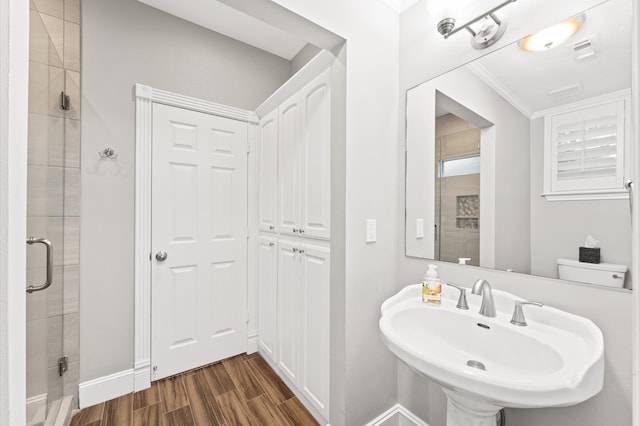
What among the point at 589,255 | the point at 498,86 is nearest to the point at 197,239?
the point at 498,86

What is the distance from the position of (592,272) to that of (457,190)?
0.59 meters

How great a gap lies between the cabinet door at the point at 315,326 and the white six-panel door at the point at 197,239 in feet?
2.84

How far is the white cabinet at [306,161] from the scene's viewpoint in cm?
153

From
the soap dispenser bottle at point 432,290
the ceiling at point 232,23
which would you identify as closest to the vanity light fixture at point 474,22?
the soap dispenser bottle at point 432,290

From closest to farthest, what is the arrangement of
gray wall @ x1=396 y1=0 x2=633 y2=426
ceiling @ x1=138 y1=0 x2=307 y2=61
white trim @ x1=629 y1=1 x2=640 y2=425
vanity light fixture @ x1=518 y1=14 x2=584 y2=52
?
white trim @ x1=629 y1=1 x2=640 y2=425 < gray wall @ x1=396 y1=0 x2=633 y2=426 < vanity light fixture @ x1=518 y1=14 x2=584 y2=52 < ceiling @ x1=138 y1=0 x2=307 y2=61

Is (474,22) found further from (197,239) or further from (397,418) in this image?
(197,239)

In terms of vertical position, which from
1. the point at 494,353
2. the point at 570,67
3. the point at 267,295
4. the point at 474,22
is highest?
the point at 474,22

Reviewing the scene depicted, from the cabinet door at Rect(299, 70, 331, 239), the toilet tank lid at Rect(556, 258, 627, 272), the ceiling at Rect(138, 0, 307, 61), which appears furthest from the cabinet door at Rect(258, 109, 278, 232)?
the toilet tank lid at Rect(556, 258, 627, 272)

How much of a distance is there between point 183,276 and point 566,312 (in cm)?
224

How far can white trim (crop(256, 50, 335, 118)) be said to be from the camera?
1477 millimetres

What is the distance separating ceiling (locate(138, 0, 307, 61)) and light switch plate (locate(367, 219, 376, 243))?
1.77 m

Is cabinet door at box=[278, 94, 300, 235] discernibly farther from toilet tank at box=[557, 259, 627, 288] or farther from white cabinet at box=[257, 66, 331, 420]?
toilet tank at box=[557, 259, 627, 288]

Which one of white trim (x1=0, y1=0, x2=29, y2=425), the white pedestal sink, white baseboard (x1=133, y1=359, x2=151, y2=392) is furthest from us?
white baseboard (x1=133, y1=359, x2=151, y2=392)

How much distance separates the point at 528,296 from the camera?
1.09 meters
